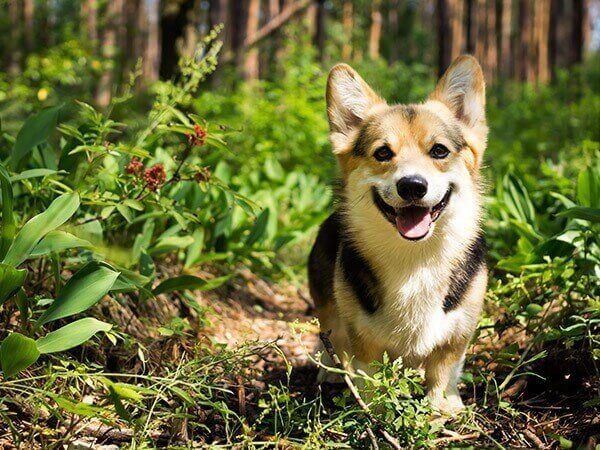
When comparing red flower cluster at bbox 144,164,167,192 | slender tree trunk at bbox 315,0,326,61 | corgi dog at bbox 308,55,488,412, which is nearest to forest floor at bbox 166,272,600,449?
corgi dog at bbox 308,55,488,412

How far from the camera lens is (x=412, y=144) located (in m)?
3.24

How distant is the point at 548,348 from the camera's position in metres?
3.42

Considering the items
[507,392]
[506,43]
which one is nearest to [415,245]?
[507,392]

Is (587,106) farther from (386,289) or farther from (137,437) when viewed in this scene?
(137,437)

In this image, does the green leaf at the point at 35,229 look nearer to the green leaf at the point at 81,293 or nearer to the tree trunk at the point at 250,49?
the green leaf at the point at 81,293

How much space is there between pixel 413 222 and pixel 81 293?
1.41 m

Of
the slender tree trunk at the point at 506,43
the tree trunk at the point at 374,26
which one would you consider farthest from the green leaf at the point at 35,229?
the slender tree trunk at the point at 506,43

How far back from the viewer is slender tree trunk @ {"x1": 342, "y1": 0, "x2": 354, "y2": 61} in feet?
89.3

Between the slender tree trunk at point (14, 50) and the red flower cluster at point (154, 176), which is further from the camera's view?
the slender tree trunk at point (14, 50)

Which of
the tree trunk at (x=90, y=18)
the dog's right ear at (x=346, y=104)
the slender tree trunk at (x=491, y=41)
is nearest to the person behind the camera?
the dog's right ear at (x=346, y=104)

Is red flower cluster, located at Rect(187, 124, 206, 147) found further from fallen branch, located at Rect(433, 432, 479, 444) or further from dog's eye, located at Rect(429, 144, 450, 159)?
fallen branch, located at Rect(433, 432, 479, 444)

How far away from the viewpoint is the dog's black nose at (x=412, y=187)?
2.89 meters

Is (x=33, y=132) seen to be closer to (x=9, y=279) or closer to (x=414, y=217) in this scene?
(x=9, y=279)

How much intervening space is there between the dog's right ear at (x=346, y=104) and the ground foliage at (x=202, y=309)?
51cm
